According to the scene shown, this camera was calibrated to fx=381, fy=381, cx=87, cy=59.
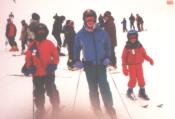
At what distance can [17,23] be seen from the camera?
834 cm

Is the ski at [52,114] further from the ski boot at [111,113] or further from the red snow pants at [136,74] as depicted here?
the red snow pants at [136,74]

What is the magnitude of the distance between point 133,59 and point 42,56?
1.01 m

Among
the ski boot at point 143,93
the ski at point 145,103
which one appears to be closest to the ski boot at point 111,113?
the ski at point 145,103

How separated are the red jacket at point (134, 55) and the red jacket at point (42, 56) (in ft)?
2.73

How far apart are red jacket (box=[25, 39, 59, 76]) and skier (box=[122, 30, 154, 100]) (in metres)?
0.83

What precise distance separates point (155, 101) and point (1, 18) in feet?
19.8

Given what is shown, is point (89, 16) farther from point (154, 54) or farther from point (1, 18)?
point (1, 18)

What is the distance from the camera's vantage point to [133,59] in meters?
3.91

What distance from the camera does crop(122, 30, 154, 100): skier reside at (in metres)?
3.84

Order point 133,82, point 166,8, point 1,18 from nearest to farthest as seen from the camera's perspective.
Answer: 1. point 133,82
2. point 1,18
3. point 166,8

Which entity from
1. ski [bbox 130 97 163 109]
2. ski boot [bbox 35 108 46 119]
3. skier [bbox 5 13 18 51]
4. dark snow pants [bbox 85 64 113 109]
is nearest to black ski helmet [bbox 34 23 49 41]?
dark snow pants [bbox 85 64 113 109]

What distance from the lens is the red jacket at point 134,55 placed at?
387cm

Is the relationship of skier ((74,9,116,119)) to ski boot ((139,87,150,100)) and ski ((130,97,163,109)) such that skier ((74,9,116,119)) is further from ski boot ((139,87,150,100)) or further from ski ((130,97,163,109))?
ski boot ((139,87,150,100))

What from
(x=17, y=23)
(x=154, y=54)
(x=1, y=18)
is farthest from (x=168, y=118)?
(x=1, y=18)
